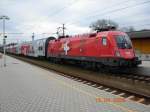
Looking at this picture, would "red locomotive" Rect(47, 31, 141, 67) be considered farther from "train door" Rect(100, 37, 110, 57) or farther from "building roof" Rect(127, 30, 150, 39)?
"building roof" Rect(127, 30, 150, 39)

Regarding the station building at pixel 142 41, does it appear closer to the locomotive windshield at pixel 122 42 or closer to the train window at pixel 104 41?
the locomotive windshield at pixel 122 42

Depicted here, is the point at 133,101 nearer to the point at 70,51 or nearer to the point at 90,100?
the point at 90,100

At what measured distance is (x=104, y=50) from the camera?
20.2 m

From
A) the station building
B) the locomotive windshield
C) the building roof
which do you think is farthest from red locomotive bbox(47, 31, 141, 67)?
the station building

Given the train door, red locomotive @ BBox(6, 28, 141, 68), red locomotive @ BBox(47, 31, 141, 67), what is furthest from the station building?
the train door

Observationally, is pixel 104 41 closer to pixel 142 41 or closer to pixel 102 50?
pixel 102 50

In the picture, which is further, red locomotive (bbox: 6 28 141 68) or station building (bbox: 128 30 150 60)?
station building (bbox: 128 30 150 60)

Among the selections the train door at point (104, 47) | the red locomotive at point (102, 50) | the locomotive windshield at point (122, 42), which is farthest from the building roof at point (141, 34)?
the train door at point (104, 47)

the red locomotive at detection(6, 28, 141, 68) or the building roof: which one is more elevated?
the building roof

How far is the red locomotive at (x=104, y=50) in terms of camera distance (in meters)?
19.4

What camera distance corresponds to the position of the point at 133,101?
34.3 ft

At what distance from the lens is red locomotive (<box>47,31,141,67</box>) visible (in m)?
19.4

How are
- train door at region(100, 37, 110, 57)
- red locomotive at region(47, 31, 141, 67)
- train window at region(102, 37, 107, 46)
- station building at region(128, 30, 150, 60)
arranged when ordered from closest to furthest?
1. red locomotive at region(47, 31, 141, 67)
2. train door at region(100, 37, 110, 57)
3. train window at region(102, 37, 107, 46)
4. station building at region(128, 30, 150, 60)

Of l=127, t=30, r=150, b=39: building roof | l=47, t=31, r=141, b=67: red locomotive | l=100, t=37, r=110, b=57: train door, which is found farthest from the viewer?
l=127, t=30, r=150, b=39: building roof
